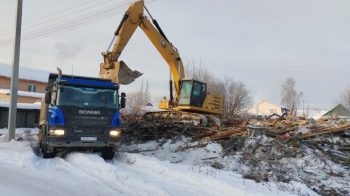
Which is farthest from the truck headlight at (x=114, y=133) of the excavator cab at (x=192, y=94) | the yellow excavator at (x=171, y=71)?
the excavator cab at (x=192, y=94)

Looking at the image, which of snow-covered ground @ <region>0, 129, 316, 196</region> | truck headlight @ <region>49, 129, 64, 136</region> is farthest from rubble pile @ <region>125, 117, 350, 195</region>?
truck headlight @ <region>49, 129, 64, 136</region>

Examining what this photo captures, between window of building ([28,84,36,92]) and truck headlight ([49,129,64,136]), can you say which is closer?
truck headlight ([49,129,64,136])

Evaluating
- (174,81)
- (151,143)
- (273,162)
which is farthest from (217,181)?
(174,81)

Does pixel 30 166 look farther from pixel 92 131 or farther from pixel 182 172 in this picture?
pixel 182 172

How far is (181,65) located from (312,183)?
1486cm

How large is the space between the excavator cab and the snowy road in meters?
10.5

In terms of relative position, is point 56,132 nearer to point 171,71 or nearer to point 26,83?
point 171,71

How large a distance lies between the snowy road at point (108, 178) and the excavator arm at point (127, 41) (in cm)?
704

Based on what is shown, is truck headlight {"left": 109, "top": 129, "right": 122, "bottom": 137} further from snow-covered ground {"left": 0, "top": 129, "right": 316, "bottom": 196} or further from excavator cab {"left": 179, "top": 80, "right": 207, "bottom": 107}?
excavator cab {"left": 179, "top": 80, "right": 207, "bottom": 107}

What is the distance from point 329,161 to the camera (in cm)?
1551

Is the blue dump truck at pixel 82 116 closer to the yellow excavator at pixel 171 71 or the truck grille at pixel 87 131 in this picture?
the truck grille at pixel 87 131

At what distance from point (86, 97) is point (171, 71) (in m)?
11.8

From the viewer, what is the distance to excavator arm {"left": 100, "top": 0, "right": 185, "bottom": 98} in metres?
21.0

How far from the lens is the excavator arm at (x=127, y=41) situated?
21041 millimetres
